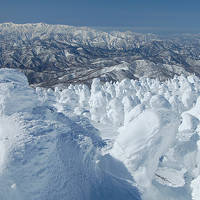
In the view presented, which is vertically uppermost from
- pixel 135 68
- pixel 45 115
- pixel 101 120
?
pixel 135 68

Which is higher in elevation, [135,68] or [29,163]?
[135,68]

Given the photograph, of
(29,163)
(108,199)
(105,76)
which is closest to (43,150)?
(29,163)

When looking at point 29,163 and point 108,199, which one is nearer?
point 29,163

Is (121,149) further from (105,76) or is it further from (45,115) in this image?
(105,76)

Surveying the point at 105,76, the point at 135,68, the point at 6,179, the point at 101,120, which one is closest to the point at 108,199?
the point at 6,179

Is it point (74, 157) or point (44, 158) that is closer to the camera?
point (44, 158)

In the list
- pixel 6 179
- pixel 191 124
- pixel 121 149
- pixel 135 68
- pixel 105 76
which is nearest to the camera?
pixel 6 179

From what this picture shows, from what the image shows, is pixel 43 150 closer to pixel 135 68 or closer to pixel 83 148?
pixel 83 148

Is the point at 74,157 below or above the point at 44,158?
below

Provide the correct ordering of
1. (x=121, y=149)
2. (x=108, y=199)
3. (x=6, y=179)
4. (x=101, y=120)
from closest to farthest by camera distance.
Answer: (x=6, y=179)
(x=108, y=199)
(x=121, y=149)
(x=101, y=120)
